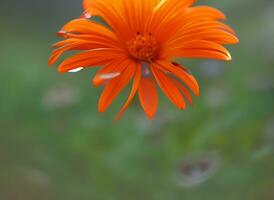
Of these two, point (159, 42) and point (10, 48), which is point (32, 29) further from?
point (159, 42)

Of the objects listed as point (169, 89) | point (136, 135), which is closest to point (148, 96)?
point (169, 89)

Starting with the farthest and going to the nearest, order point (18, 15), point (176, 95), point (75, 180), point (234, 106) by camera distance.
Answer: point (18, 15)
point (234, 106)
point (75, 180)
point (176, 95)

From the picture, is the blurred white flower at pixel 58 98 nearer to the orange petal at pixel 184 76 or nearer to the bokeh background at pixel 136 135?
the bokeh background at pixel 136 135

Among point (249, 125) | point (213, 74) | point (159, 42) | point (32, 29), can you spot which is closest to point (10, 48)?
point (32, 29)

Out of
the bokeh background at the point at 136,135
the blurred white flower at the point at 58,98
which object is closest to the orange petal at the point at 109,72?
the bokeh background at the point at 136,135

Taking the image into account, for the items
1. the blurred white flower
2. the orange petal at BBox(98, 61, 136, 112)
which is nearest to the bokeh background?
the blurred white flower

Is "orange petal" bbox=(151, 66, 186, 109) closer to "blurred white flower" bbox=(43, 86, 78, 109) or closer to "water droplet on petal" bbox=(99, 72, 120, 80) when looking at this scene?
"water droplet on petal" bbox=(99, 72, 120, 80)
